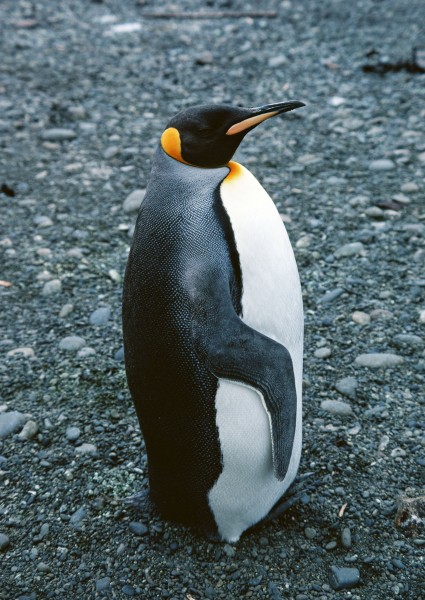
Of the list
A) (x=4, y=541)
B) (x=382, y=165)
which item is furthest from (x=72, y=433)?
(x=382, y=165)

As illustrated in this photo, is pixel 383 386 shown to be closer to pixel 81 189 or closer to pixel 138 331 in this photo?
pixel 138 331

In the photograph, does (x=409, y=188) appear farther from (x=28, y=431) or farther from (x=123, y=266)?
(x=28, y=431)

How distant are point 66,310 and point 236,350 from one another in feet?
5.64

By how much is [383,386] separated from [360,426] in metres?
0.27

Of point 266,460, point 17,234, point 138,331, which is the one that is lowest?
point 17,234

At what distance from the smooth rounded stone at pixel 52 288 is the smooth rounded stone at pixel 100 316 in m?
0.30

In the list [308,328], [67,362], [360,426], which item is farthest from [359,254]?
[67,362]

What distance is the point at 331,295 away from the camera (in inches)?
137

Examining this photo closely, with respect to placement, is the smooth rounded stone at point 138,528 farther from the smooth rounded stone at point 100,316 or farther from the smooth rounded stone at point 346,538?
the smooth rounded stone at point 100,316

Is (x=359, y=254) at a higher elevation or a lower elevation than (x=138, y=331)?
lower

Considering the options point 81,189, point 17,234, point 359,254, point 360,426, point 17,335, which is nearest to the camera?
point 360,426

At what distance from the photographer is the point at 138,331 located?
6.81 feet

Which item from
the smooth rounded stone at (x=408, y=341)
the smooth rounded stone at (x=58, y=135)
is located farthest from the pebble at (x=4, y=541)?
the smooth rounded stone at (x=58, y=135)

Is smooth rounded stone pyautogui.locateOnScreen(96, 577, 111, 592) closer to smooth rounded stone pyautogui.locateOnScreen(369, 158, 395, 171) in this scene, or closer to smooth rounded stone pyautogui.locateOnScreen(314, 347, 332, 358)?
smooth rounded stone pyautogui.locateOnScreen(314, 347, 332, 358)
